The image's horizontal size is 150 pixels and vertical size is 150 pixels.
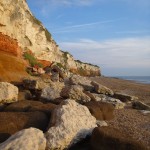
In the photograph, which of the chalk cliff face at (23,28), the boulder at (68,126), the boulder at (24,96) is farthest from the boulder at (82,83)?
the boulder at (68,126)

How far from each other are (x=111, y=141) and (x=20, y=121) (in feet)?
9.40

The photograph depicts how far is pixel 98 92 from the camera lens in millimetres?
18344

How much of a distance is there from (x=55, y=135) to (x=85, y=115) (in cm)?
155

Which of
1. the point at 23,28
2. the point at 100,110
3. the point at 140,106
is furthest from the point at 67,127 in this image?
the point at 23,28

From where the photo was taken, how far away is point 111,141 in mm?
6812

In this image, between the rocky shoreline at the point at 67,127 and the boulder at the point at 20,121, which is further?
the boulder at the point at 20,121

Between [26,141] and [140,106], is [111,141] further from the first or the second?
[140,106]

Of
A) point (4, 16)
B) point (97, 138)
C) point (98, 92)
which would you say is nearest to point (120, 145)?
point (97, 138)

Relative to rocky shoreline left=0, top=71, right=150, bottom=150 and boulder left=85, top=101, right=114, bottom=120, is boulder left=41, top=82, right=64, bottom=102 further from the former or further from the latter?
boulder left=85, top=101, right=114, bottom=120

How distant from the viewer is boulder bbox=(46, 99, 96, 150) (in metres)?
7.11

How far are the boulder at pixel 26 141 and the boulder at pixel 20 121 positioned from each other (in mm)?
1352

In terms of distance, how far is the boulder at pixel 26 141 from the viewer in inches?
234

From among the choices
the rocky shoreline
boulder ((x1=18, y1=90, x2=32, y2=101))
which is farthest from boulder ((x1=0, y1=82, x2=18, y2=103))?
boulder ((x1=18, y1=90, x2=32, y2=101))

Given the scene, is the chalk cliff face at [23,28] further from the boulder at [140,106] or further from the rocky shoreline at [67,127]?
the rocky shoreline at [67,127]
